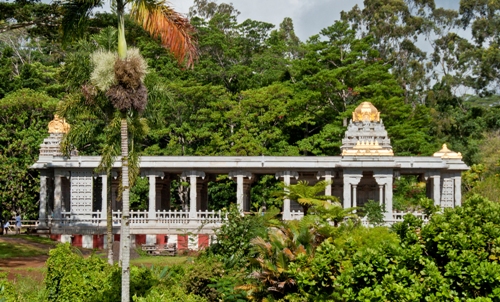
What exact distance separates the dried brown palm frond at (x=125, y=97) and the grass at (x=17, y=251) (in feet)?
55.5

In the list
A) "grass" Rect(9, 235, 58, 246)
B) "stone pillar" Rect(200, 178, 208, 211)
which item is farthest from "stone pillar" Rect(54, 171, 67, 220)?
"stone pillar" Rect(200, 178, 208, 211)

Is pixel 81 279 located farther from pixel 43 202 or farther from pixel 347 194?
pixel 43 202

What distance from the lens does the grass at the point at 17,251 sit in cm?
3058

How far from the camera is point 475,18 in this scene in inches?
2584

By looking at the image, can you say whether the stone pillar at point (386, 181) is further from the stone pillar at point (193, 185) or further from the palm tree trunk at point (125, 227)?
the palm tree trunk at point (125, 227)

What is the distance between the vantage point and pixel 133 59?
14766 millimetres

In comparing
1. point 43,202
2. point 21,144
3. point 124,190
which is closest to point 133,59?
point 124,190

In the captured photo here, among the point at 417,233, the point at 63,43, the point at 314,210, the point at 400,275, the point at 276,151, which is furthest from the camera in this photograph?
the point at 276,151

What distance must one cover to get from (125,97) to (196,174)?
2252cm

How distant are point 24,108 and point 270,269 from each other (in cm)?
2932

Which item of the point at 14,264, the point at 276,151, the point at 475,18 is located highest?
the point at 475,18

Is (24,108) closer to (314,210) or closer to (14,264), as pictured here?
(14,264)

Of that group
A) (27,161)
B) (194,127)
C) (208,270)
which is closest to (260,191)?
(194,127)

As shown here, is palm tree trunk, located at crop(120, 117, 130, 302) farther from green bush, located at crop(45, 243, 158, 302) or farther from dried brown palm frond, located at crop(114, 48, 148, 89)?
green bush, located at crop(45, 243, 158, 302)
